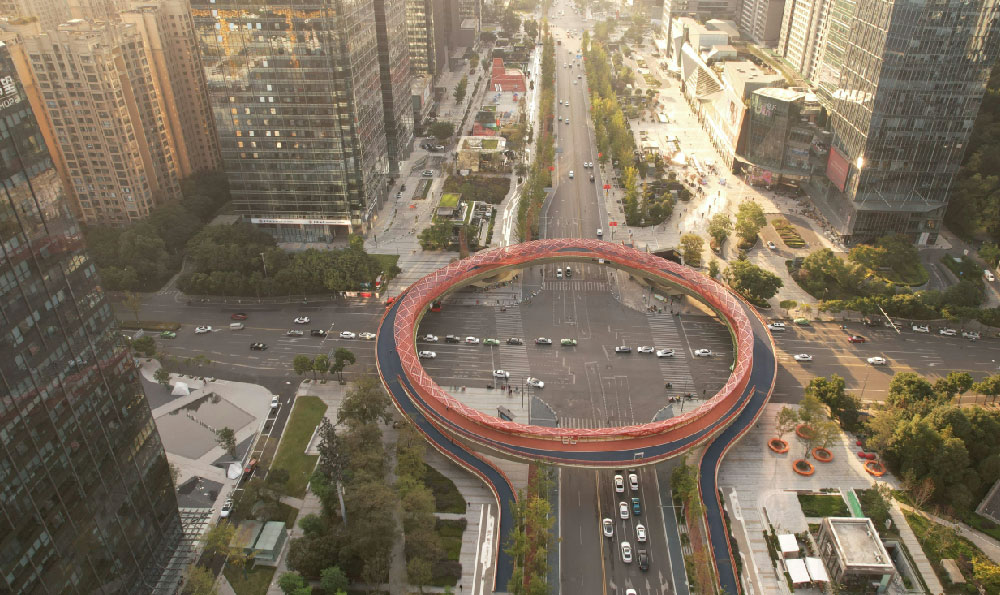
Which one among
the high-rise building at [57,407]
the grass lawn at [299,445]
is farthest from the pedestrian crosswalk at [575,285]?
the high-rise building at [57,407]

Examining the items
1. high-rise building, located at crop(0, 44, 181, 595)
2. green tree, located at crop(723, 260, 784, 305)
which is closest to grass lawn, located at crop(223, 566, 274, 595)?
high-rise building, located at crop(0, 44, 181, 595)

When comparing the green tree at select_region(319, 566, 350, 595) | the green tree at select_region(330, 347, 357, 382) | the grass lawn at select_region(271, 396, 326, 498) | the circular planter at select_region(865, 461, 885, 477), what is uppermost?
the green tree at select_region(330, 347, 357, 382)

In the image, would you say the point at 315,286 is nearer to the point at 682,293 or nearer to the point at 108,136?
the point at 108,136

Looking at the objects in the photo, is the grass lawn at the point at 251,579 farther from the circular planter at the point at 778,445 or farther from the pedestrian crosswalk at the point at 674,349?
the circular planter at the point at 778,445

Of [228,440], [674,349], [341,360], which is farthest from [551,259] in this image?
[228,440]

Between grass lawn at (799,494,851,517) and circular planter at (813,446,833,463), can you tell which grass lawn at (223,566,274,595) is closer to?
grass lawn at (799,494,851,517)

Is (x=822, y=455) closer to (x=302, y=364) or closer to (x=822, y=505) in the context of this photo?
(x=822, y=505)

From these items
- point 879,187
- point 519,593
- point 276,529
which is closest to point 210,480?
point 276,529
